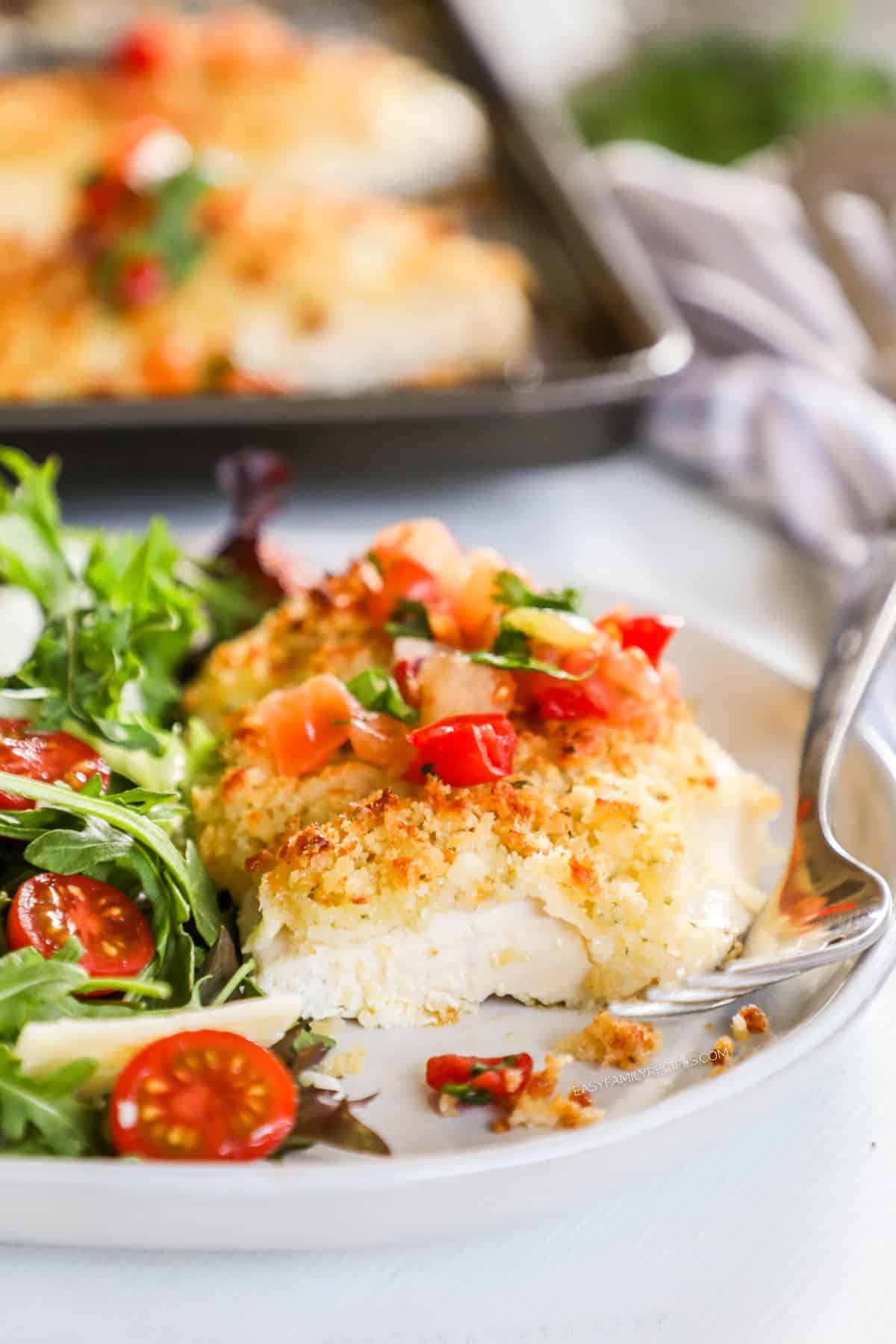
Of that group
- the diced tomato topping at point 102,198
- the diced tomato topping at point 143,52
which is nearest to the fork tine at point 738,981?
the diced tomato topping at point 102,198

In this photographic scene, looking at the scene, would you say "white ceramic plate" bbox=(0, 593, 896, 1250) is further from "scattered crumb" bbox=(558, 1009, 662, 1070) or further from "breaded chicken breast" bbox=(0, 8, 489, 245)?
"breaded chicken breast" bbox=(0, 8, 489, 245)

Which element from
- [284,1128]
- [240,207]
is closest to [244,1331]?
[284,1128]

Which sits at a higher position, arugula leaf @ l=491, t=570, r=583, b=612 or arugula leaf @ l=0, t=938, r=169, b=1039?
arugula leaf @ l=491, t=570, r=583, b=612

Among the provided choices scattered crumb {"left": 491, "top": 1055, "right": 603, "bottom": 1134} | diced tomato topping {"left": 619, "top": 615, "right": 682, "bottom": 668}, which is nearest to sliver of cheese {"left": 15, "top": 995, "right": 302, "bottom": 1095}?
scattered crumb {"left": 491, "top": 1055, "right": 603, "bottom": 1134}

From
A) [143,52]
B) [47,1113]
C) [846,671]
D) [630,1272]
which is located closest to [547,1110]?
[630,1272]

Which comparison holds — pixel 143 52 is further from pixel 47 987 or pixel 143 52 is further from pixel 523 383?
pixel 47 987

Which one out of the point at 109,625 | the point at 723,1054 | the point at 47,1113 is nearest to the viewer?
the point at 47,1113

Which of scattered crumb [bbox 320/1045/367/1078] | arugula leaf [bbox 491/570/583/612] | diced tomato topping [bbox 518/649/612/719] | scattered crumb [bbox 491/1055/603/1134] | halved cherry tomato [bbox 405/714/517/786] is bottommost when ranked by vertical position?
scattered crumb [bbox 320/1045/367/1078]

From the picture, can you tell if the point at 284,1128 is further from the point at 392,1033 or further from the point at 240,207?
the point at 240,207
